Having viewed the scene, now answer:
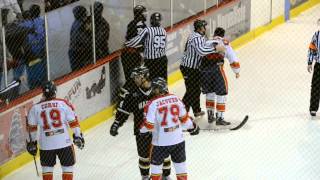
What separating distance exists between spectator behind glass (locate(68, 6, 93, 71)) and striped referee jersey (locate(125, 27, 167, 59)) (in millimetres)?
464

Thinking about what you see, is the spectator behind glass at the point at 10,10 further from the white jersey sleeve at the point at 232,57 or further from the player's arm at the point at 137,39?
the white jersey sleeve at the point at 232,57

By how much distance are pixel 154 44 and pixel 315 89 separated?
6.22 feet

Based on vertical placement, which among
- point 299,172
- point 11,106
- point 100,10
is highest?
point 100,10

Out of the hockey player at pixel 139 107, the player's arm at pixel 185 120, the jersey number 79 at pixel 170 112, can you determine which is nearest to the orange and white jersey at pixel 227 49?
the hockey player at pixel 139 107

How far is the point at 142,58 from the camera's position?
10.5 meters

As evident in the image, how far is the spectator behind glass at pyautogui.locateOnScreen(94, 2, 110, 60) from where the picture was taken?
1043 cm

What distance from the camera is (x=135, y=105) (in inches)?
317

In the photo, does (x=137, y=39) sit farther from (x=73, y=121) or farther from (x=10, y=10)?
(x=73, y=121)

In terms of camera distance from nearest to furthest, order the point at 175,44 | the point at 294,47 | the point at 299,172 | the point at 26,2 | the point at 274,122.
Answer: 1. the point at 299,172
2. the point at 26,2
3. the point at 274,122
4. the point at 175,44
5. the point at 294,47

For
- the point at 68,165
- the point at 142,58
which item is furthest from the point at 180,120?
the point at 142,58

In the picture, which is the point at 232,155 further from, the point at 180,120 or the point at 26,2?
the point at 26,2

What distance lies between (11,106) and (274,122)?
3.11 metres

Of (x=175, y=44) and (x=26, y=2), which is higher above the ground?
(x=26, y=2)

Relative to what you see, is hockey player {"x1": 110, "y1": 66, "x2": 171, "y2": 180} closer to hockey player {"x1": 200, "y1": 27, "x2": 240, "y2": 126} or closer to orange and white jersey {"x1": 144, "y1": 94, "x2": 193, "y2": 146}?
orange and white jersey {"x1": 144, "y1": 94, "x2": 193, "y2": 146}
